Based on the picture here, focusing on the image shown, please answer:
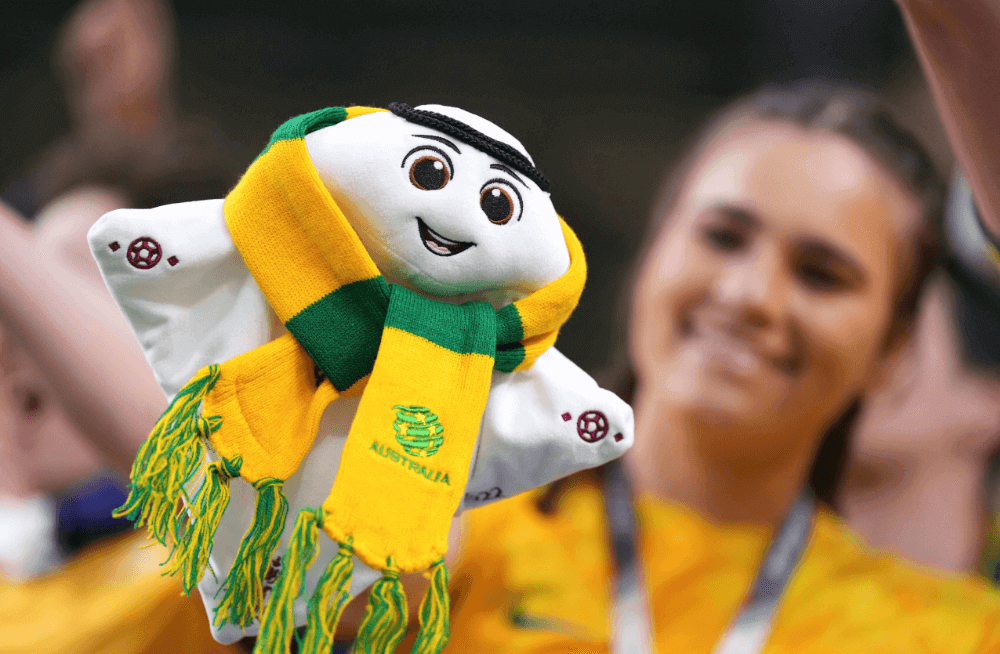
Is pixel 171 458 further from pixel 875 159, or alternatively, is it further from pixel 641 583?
pixel 875 159

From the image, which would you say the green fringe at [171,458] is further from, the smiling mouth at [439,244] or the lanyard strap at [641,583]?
the lanyard strap at [641,583]

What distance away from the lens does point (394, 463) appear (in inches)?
14.2

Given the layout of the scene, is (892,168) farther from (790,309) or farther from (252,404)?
(252,404)

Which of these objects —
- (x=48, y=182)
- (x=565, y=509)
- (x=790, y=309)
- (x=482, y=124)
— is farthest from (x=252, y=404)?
(x=48, y=182)

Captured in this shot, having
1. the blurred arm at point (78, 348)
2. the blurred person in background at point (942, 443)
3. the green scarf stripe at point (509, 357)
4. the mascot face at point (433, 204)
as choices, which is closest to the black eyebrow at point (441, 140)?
the mascot face at point (433, 204)

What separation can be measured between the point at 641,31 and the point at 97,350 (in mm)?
967

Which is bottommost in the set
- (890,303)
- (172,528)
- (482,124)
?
(890,303)

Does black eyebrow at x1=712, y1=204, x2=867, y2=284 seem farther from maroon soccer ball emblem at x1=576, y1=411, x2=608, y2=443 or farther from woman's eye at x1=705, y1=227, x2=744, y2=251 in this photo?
maroon soccer ball emblem at x1=576, y1=411, x2=608, y2=443

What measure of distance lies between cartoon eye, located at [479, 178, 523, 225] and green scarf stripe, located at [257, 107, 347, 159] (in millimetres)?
93

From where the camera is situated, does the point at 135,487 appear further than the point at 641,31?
No

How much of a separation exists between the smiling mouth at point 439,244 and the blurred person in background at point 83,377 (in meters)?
0.16

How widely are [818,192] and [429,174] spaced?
52 centimetres

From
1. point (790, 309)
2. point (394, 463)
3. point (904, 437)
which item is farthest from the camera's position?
point (904, 437)

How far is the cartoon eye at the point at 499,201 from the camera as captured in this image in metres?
0.39
